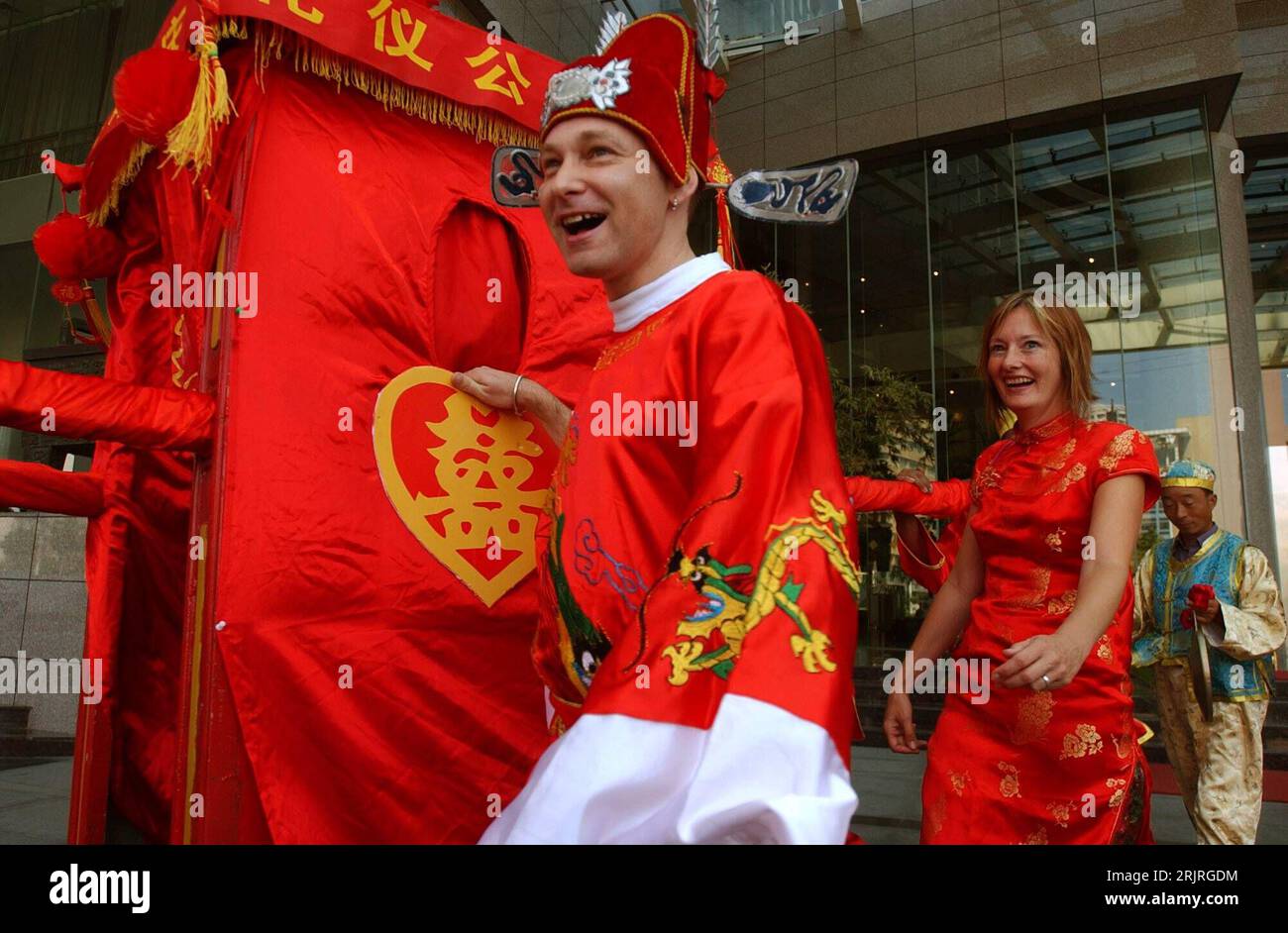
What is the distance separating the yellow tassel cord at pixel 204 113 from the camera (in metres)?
1.84

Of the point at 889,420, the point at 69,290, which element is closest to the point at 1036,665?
the point at 69,290

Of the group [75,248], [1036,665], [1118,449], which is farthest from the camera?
[75,248]

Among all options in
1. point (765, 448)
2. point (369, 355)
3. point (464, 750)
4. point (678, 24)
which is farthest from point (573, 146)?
point (464, 750)

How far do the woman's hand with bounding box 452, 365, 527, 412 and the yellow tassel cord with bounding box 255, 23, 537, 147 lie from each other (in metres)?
0.70

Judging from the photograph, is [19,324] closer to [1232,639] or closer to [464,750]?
[464,750]

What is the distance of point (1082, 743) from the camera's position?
1903mm

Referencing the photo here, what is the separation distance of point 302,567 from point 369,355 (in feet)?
1.71

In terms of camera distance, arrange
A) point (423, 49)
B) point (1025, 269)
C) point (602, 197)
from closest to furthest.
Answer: point (602, 197), point (423, 49), point (1025, 269)

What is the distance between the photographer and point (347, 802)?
183cm

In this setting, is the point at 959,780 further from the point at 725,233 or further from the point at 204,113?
the point at 204,113

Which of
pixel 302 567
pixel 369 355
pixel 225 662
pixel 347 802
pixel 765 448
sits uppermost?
pixel 369 355

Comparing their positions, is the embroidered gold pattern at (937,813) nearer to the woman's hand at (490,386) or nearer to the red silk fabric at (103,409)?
the woman's hand at (490,386)

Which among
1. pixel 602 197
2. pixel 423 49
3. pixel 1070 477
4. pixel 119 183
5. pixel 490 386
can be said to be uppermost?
pixel 423 49

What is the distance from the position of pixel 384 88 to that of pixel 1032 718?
2124 mm
